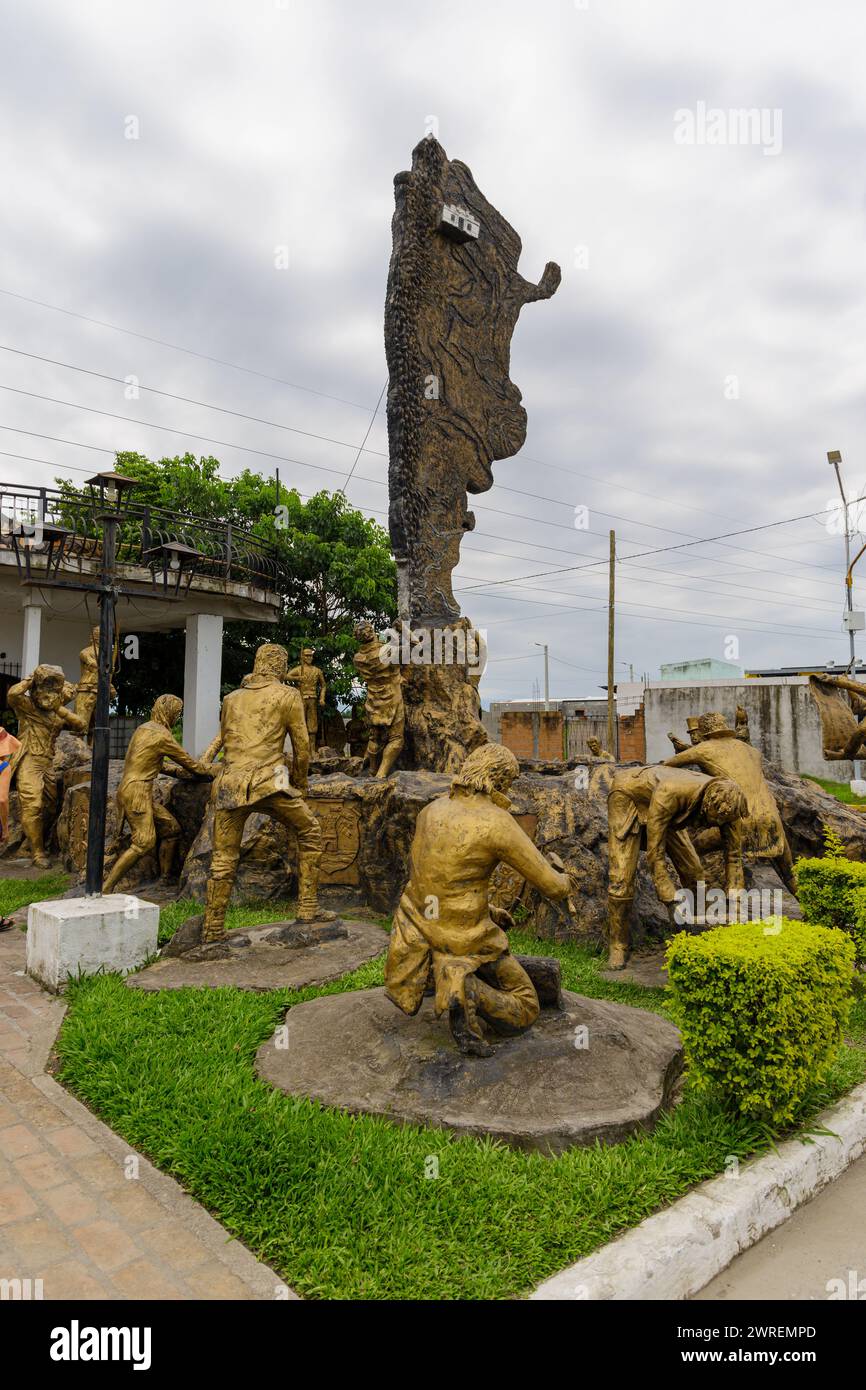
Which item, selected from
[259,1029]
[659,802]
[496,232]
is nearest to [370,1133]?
[259,1029]

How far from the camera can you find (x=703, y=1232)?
2.55 meters

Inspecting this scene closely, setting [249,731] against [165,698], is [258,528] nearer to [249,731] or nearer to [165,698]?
[165,698]

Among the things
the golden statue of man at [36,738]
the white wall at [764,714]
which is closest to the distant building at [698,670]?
the white wall at [764,714]

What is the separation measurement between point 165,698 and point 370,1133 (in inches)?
192

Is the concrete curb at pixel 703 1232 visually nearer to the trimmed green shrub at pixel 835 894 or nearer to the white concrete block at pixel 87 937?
the trimmed green shrub at pixel 835 894

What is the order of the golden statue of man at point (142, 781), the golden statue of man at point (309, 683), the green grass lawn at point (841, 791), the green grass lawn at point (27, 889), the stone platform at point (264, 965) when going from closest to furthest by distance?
the stone platform at point (264, 965), the golden statue of man at point (142, 781), the green grass lawn at point (27, 889), the golden statue of man at point (309, 683), the green grass lawn at point (841, 791)

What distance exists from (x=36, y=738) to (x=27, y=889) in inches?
86.6

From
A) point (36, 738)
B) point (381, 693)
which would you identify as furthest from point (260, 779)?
→ point (36, 738)

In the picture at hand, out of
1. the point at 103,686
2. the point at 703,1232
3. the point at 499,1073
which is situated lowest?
the point at 703,1232

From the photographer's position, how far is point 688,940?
348 cm

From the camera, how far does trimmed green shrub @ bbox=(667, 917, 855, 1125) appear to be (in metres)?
3.14

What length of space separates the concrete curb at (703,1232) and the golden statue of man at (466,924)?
3.31 ft

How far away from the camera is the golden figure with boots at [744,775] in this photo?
5797mm

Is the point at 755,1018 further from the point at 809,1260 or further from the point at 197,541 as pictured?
the point at 197,541
